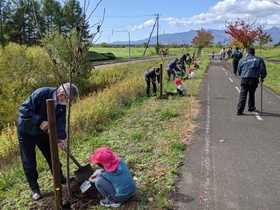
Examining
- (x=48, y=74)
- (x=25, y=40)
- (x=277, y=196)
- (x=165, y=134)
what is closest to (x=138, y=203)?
(x=277, y=196)

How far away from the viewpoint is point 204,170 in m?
5.16

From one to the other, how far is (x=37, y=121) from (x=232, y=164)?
370 cm

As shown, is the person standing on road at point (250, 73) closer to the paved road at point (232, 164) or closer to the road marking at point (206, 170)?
the paved road at point (232, 164)

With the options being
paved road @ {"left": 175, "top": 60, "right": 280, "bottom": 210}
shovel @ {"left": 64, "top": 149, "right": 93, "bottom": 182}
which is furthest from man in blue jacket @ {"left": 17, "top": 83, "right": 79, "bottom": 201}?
paved road @ {"left": 175, "top": 60, "right": 280, "bottom": 210}

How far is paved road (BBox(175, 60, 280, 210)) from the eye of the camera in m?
4.14

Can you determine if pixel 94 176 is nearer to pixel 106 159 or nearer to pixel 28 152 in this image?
pixel 106 159

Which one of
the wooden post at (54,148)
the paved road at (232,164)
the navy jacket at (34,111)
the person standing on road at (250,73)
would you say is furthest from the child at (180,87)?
the wooden post at (54,148)

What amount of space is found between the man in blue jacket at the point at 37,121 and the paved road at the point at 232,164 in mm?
2236

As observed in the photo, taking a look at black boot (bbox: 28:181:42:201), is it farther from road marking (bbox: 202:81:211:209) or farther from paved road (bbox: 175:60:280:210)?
road marking (bbox: 202:81:211:209)

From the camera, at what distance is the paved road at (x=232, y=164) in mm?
4145

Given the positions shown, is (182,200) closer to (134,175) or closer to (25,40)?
(134,175)

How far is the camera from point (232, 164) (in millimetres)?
5379

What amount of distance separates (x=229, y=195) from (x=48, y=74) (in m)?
17.4

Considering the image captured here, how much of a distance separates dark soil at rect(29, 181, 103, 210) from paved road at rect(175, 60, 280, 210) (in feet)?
4.23
